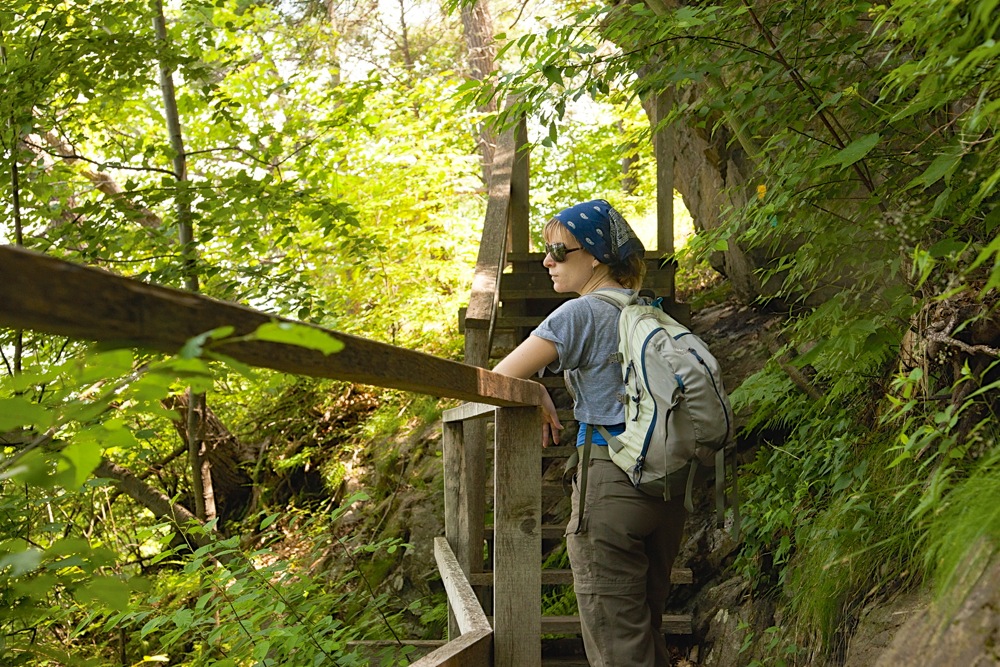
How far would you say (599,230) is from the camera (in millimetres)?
2750

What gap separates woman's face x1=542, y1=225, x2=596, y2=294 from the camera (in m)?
2.76

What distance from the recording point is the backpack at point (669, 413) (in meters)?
2.37

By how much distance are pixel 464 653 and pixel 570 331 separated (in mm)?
969

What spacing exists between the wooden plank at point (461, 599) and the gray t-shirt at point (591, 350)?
2.11 feet

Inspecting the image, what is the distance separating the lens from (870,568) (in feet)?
9.09

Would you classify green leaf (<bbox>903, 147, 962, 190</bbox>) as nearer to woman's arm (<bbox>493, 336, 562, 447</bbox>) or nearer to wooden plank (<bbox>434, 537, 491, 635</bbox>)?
woman's arm (<bbox>493, 336, 562, 447</bbox>)

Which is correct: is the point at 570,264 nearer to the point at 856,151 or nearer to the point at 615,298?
the point at 615,298

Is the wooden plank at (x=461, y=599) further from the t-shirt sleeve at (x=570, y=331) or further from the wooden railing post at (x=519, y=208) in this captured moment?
the wooden railing post at (x=519, y=208)

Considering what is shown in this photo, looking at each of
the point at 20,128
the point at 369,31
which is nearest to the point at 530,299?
the point at 20,128

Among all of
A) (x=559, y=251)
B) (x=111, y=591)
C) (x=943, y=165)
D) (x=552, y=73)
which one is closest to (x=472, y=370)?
(x=111, y=591)

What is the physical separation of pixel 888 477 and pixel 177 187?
407 centimetres

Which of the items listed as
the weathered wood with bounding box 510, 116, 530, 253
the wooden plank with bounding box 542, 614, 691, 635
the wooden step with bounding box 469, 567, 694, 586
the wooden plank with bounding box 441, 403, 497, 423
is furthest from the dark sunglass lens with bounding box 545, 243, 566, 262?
the weathered wood with bounding box 510, 116, 530, 253

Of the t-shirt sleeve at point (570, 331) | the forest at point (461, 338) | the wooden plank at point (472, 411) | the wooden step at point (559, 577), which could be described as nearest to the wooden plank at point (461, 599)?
the forest at point (461, 338)

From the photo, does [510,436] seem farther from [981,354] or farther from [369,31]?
[369,31]
